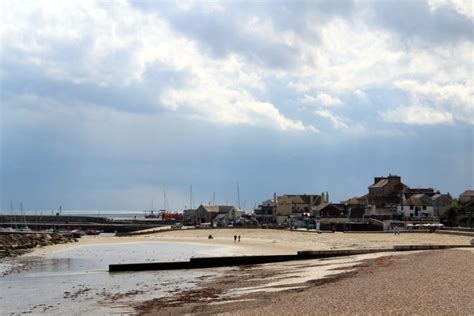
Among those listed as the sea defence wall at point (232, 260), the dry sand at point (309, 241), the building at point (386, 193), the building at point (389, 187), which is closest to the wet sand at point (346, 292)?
the sea defence wall at point (232, 260)

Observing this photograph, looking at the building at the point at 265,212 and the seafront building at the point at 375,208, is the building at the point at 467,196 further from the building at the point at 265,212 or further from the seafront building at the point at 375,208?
the building at the point at 265,212

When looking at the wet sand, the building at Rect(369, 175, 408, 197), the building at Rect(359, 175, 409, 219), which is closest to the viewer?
the wet sand

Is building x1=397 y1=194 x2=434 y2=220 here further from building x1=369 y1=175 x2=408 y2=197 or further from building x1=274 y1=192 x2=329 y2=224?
building x1=274 y1=192 x2=329 y2=224

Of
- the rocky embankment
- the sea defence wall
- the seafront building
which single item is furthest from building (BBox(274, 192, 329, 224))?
the sea defence wall

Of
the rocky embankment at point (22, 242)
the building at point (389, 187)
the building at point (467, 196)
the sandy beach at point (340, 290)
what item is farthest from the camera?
the building at point (389, 187)

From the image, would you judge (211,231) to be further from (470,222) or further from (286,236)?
(470,222)

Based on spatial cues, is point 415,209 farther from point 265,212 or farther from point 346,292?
point 346,292

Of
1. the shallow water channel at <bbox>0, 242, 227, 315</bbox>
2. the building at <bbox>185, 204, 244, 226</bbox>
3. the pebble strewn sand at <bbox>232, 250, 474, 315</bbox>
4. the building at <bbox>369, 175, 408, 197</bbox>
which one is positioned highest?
the building at <bbox>369, 175, 408, 197</bbox>

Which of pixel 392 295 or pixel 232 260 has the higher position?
pixel 392 295

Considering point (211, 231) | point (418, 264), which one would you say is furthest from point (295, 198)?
point (418, 264)

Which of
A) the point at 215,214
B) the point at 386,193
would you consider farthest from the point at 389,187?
the point at 215,214

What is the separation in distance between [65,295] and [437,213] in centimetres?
10105

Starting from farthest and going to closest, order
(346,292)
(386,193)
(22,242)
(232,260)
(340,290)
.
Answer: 1. (386,193)
2. (22,242)
3. (232,260)
4. (340,290)
5. (346,292)

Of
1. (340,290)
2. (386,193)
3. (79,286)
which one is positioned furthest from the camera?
(386,193)
